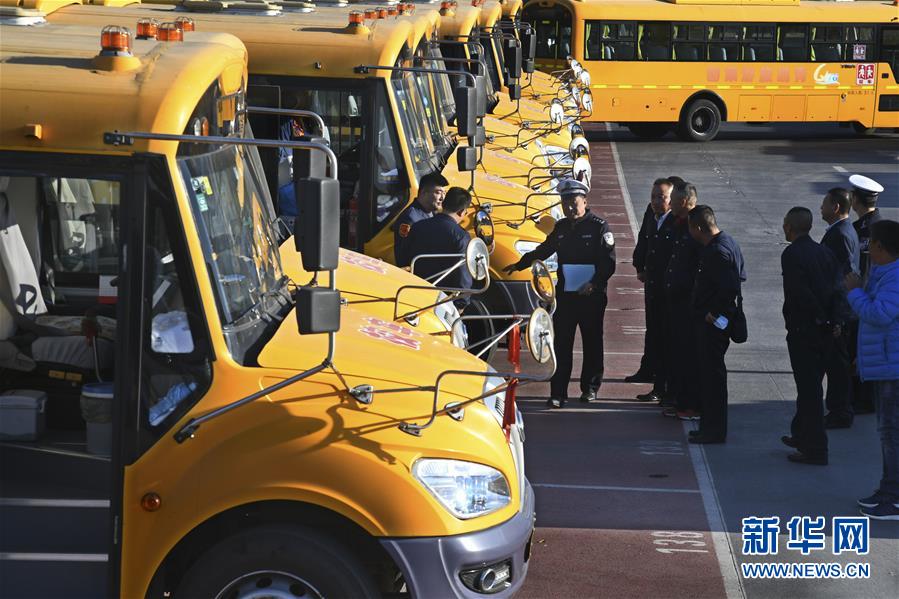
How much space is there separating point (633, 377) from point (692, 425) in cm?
138

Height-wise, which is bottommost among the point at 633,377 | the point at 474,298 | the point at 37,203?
the point at 633,377

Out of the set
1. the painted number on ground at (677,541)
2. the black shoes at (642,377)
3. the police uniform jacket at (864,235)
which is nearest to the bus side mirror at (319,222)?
the painted number on ground at (677,541)

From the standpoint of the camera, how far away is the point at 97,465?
546cm

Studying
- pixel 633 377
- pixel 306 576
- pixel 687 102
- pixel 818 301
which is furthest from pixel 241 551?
pixel 687 102

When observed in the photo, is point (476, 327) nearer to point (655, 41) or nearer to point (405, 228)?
point (405, 228)

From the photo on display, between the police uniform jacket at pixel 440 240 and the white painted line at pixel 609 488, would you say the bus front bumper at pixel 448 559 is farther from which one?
the police uniform jacket at pixel 440 240

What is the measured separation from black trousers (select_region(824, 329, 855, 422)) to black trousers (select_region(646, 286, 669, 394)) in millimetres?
1359

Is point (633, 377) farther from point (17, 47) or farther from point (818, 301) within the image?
point (17, 47)

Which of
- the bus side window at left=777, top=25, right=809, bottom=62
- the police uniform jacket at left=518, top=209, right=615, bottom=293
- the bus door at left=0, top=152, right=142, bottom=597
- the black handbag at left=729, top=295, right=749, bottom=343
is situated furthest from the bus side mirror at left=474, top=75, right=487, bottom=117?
the bus side window at left=777, top=25, right=809, bottom=62

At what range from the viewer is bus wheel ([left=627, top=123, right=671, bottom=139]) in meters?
31.7

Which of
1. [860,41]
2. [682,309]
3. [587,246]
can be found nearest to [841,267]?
[682,309]

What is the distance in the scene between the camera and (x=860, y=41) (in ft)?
99.3

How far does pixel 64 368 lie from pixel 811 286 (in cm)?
531

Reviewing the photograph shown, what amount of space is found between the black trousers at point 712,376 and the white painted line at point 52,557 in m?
5.36
